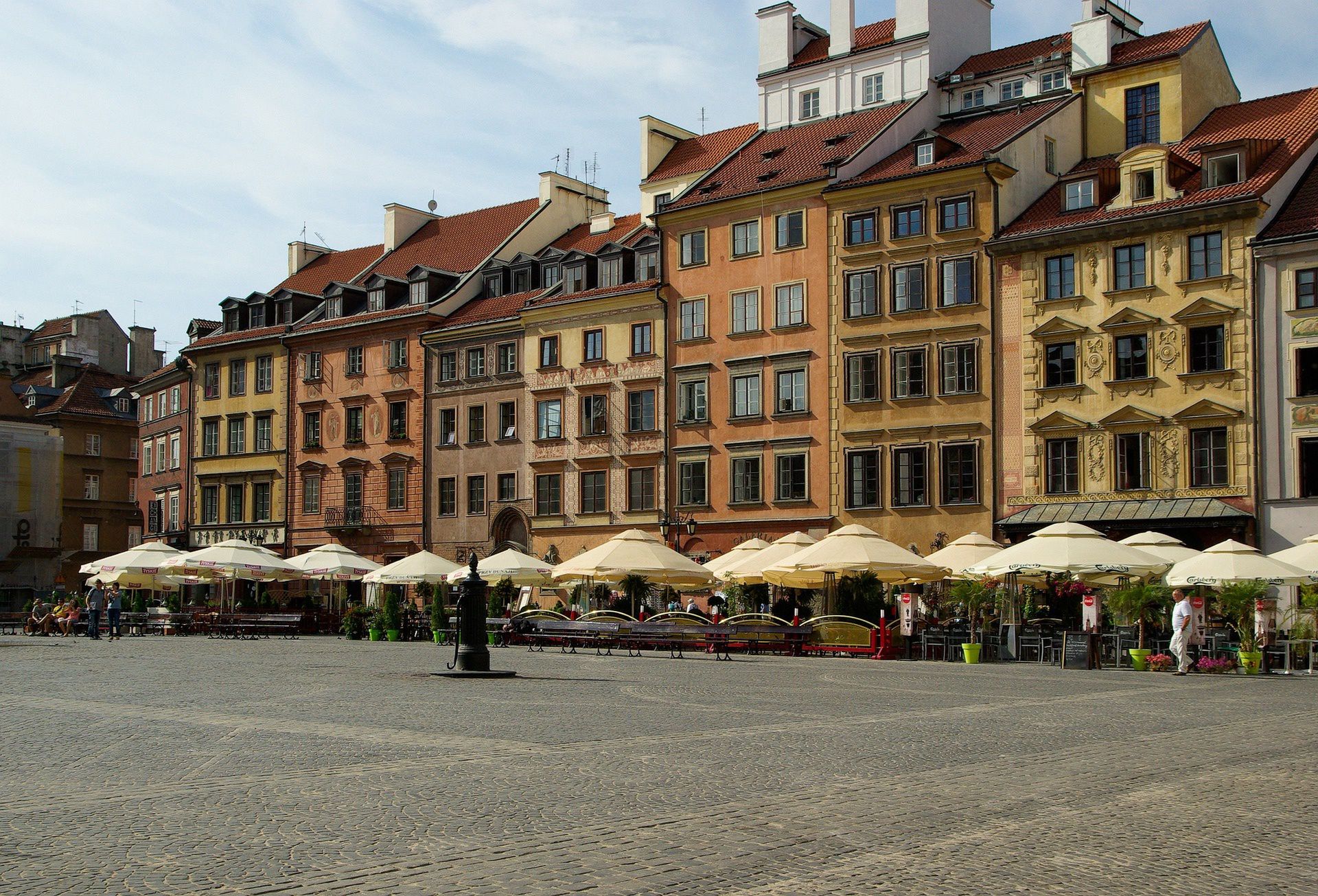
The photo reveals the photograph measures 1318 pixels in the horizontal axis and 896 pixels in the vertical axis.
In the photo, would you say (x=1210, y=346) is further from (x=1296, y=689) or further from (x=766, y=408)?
(x=1296, y=689)

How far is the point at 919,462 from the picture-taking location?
4678 cm

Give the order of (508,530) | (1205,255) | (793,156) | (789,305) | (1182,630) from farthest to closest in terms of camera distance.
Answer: (508,530) < (793,156) < (789,305) < (1205,255) < (1182,630)

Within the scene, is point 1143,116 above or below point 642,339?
above

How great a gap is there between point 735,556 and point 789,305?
11.4 m

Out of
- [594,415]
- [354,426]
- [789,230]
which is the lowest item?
[594,415]

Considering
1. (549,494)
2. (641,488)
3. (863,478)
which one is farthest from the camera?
(549,494)

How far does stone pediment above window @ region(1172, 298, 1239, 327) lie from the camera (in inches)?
1613

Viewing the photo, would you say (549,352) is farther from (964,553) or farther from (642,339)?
(964,553)

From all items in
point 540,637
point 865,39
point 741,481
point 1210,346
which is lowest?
point 540,637

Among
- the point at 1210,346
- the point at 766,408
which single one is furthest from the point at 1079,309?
the point at 766,408

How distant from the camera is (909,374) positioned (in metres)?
47.2

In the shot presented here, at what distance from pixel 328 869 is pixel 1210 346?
1468 inches

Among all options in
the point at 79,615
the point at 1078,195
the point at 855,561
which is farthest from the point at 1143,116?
the point at 79,615

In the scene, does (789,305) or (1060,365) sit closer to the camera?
(1060,365)
